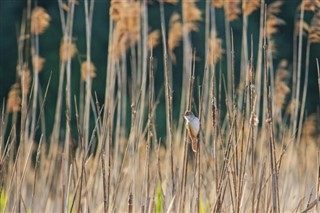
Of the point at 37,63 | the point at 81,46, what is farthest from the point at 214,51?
the point at 81,46

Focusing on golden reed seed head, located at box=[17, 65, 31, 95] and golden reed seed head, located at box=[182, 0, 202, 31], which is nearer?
golden reed seed head, located at box=[17, 65, 31, 95]

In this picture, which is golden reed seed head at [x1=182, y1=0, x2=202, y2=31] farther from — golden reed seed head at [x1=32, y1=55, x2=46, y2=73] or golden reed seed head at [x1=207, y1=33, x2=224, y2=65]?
golden reed seed head at [x1=32, y1=55, x2=46, y2=73]

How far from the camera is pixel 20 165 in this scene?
8.48 feet

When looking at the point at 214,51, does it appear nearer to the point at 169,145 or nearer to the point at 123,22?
the point at 123,22

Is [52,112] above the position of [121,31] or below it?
below

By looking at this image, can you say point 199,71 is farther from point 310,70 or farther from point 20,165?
point 20,165

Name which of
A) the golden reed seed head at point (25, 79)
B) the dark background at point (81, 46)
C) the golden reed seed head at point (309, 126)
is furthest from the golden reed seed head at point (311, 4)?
the dark background at point (81, 46)

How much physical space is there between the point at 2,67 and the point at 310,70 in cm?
371

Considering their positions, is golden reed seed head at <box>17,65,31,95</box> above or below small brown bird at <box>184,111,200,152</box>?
above

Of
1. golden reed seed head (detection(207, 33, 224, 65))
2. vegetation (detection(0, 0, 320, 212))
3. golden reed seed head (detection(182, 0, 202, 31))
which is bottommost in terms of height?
vegetation (detection(0, 0, 320, 212))

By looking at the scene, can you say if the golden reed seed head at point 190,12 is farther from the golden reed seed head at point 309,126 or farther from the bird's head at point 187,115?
the bird's head at point 187,115

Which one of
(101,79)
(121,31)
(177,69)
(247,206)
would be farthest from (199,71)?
(247,206)

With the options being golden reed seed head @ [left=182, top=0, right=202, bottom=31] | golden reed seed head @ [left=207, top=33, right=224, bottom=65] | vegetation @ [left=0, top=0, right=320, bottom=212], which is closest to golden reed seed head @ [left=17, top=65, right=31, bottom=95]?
vegetation @ [left=0, top=0, right=320, bottom=212]

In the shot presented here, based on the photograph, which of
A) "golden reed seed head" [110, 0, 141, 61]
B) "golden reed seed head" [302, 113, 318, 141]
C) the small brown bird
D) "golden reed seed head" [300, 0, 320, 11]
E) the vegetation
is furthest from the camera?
"golden reed seed head" [302, 113, 318, 141]
